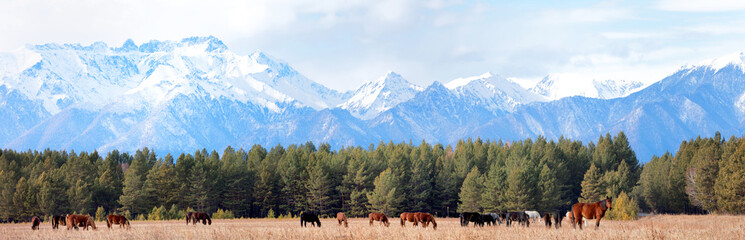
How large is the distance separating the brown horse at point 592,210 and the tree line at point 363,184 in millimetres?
69673

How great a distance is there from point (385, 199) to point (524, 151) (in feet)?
152

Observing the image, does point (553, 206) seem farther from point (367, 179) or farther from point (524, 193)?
point (367, 179)

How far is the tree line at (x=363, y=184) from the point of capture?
117125 mm

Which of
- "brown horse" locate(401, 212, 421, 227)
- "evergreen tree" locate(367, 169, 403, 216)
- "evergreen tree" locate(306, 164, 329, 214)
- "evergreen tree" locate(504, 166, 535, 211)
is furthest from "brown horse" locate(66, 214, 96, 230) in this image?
"evergreen tree" locate(504, 166, 535, 211)

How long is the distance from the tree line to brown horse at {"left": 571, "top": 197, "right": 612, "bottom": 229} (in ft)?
229

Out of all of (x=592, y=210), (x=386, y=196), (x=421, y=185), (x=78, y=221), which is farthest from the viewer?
(x=421, y=185)

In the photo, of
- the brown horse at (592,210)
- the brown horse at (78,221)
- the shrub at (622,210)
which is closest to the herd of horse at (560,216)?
the brown horse at (592,210)

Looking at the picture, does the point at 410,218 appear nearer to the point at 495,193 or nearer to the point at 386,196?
the point at 386,196

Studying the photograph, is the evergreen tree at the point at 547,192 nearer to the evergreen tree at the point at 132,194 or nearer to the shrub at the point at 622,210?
the shrub at the point at 622,210

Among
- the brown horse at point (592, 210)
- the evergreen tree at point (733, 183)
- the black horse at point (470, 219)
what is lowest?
the brown horse at point (592, 210)

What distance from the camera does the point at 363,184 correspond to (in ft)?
433

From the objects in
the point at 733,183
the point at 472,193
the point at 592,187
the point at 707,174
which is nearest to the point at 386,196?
the point at 472,193

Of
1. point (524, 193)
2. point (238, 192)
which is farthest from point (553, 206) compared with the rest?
point (238, 192)

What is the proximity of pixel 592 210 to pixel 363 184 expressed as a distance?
3476 inches
